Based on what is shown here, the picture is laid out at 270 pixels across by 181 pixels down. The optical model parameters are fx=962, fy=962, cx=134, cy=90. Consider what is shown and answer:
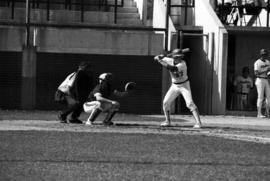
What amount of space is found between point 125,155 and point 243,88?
14.4 metres

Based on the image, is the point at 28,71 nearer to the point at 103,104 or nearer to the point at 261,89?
the point at 103,104

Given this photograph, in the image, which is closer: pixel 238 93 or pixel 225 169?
pixel 225 169

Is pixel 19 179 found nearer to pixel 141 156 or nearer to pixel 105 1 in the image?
pixel 141 156

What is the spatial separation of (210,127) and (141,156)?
24.1ft

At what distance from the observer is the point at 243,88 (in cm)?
2858

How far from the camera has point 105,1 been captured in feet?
97.9

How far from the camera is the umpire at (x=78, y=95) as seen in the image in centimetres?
2150

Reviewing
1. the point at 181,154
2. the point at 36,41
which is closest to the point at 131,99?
the point at 36,41

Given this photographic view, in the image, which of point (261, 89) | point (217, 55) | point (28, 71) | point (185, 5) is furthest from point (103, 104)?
point (185, 5)

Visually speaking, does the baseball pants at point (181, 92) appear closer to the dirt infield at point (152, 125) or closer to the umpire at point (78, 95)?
the dirt infield at point (152, 125)

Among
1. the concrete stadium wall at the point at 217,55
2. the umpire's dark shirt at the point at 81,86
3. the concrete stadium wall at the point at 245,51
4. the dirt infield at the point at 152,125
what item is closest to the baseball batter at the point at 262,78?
the dirt infield at the point at 152,125

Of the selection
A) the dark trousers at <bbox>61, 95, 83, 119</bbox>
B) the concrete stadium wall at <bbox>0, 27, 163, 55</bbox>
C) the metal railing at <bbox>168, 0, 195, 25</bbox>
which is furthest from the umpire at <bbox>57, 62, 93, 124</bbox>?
the metal railing at <bbox>168, 0, 195, 25</bbox>

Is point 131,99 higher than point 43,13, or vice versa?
point 43,13

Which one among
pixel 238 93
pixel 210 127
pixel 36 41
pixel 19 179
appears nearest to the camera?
pixel 19 179
